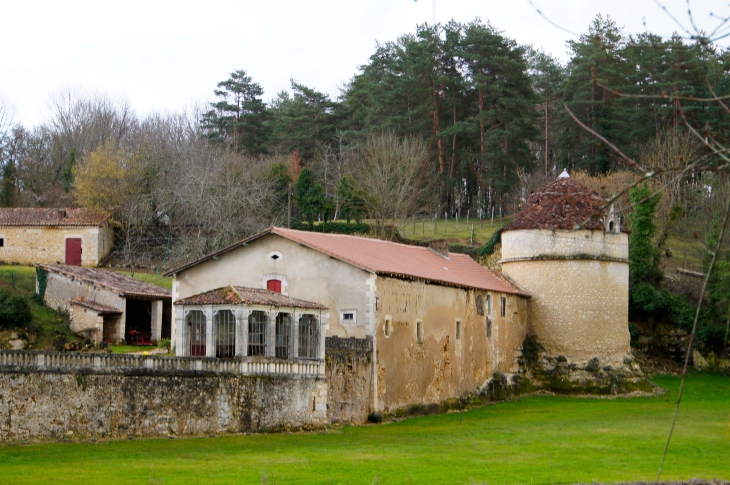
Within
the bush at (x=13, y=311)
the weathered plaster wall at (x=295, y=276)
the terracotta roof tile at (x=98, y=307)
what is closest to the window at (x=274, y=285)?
the weathered plaster wall at (x=295, y=276)

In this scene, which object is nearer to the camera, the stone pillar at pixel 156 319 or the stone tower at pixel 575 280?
the stone tower at pixel 575 280

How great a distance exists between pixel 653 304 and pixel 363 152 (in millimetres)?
28439

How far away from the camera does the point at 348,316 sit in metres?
31.5

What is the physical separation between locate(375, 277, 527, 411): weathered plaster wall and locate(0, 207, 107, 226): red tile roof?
26.0m

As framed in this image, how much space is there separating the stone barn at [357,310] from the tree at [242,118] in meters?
45.7

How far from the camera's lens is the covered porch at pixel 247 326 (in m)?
26.9

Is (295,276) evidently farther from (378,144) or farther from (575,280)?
(378,144)

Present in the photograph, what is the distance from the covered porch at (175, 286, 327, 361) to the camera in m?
26.9

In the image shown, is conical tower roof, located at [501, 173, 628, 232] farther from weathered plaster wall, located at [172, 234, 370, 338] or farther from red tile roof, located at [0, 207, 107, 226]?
red tile roof, located at [0, 207, 107, 226]

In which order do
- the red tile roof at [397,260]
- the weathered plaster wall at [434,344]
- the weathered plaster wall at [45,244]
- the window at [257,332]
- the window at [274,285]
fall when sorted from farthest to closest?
the weathered plaster wall at [45,244]
the window at [274,285]
the red tile roof at [397,260]
the weathered plaster wall at [434,344]
the window at [257,332]

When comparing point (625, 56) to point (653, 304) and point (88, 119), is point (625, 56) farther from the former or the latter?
point (88, 119)

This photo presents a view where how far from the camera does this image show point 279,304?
2784cm

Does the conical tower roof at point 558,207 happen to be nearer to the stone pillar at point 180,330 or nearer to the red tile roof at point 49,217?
the stone pillar at point 180,330

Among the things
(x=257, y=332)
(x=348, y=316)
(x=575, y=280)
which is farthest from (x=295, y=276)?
(x=575, y=280)
